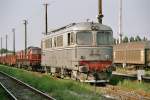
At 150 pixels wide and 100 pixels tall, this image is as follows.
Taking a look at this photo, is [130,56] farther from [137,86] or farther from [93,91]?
[93,91]

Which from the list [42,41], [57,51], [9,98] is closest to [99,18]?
[42,41]

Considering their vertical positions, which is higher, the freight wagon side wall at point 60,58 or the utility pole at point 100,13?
the utility pole at point 100,13

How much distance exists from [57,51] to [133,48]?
19.1 meters

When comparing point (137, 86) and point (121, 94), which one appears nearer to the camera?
point (121, 94)

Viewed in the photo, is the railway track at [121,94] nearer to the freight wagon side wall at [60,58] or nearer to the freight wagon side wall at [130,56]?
the freight wagon side wall at [60,58]

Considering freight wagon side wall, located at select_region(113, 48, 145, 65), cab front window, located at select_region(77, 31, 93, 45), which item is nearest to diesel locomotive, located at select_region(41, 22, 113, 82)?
cab front window, located at select_region(77, 31, 93, 45)

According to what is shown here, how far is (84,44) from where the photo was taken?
64.7 feet

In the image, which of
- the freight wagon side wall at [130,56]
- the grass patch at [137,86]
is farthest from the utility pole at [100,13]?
the grass patch at [137,86]

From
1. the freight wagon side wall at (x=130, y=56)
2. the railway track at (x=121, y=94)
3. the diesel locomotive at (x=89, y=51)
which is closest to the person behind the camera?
the railway track at (x=121, y=94)

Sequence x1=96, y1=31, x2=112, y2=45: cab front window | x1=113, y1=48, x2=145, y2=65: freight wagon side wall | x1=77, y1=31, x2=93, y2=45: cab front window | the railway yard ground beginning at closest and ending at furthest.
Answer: the railway yard ground
x1=77, y1=31, x2=93, y2=45: cab front window
x1=96, y1=31, x2=112, y2=45: cab front window
x1=113, y1=48, x2=145, y2=65: freight wagon side wall

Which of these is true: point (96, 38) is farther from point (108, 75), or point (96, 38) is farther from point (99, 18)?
point (99, 18)

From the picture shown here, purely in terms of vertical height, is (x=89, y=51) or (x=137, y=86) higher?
(x=89, y=51)

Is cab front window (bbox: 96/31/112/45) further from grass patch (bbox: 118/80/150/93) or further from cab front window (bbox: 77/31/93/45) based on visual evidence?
grass patch (bbox: 118/80/150/93)

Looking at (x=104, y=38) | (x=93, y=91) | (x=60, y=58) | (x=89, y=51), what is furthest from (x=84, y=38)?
(x=93, y=91)
